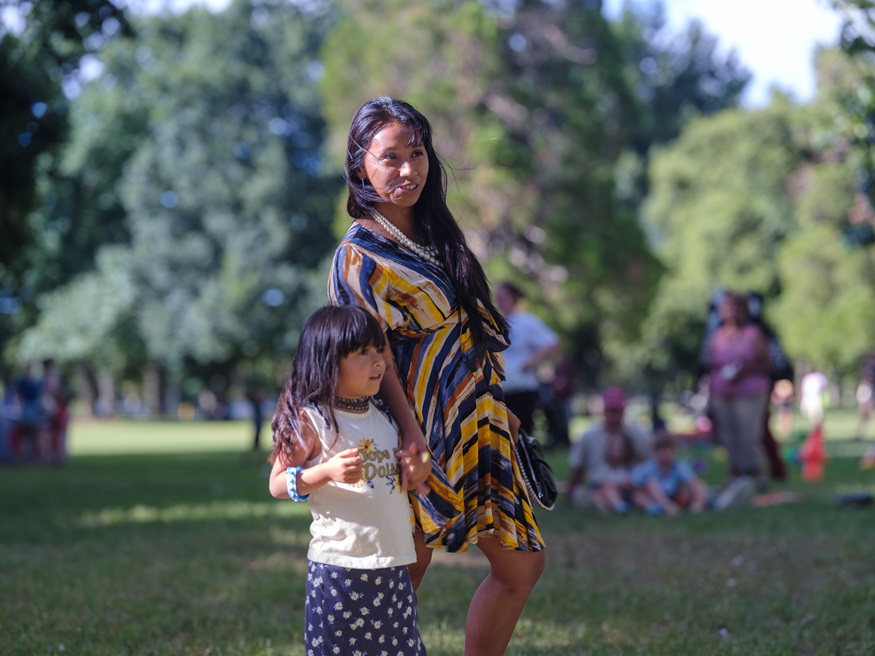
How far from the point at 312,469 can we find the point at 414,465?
0.30 m

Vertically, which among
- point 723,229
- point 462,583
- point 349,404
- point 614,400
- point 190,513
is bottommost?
point 190,513

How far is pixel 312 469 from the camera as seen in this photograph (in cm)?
315

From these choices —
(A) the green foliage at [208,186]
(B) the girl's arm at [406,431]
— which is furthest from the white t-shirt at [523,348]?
(A) the green foliage at [208,186]

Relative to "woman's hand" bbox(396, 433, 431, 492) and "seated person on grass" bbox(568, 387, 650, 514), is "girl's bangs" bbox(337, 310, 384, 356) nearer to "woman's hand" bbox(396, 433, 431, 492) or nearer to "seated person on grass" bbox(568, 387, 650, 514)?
"woman's hand" bbox(396, 433, 431, 492)

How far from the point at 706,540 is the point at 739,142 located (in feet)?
154

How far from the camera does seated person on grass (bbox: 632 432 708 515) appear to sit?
1004 cm

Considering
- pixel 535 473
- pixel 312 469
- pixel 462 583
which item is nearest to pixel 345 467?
pixel 312 469

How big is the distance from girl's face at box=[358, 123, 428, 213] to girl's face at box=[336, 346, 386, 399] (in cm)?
54

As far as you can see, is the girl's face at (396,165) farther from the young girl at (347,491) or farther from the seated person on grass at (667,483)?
the seated person on grass at (667,483)

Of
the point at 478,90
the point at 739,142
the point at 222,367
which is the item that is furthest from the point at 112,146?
the point at 739,142

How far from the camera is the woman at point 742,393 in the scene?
35.9ft

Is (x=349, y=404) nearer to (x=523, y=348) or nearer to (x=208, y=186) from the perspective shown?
(x=523, y=348)

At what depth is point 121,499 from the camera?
1208 centimetres

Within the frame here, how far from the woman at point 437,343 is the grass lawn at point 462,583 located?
4.52 ft
